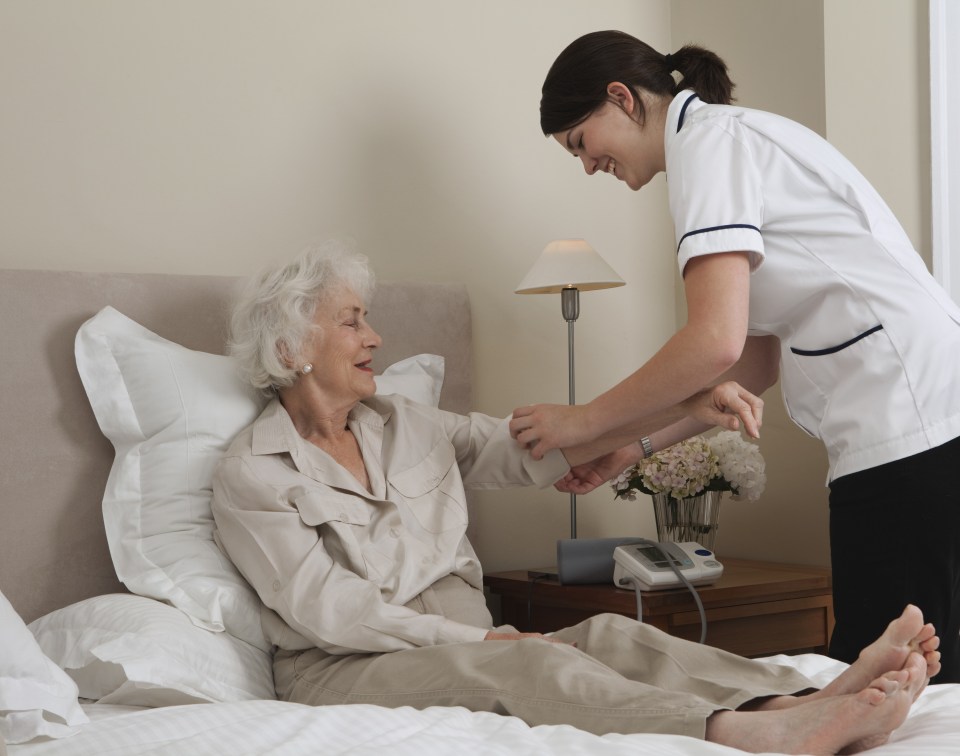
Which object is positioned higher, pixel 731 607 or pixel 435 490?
pixel 435 490

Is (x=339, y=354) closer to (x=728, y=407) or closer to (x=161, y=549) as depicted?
(x=161, y=549)

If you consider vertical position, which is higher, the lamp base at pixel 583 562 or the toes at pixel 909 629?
the toes at pixel 909 629

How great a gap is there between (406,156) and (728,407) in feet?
4.45

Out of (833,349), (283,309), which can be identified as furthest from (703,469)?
(283,309)

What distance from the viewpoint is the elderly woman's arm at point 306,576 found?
173 centimetres

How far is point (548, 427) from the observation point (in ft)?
6.79

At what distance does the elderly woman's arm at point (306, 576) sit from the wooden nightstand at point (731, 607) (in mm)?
635

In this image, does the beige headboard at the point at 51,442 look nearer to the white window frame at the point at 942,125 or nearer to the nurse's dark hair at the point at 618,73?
the nurse's dark hair at the point at 618,73

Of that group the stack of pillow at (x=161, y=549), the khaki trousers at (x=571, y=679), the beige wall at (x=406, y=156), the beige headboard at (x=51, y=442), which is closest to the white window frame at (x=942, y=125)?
the beige wall at (x=406, y=156)

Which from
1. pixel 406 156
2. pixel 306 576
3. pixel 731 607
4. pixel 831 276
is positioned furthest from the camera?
pixel 406 156

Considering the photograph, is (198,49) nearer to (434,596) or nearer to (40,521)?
(40,521)

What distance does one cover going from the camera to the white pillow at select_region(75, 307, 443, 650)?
194 cm

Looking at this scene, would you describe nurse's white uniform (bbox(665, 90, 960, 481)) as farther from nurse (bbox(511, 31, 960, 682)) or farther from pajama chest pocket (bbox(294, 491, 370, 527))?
pajama chest pocket (bbox(294, 491, 370, 527))

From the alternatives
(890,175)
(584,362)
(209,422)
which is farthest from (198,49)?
(890,175)
